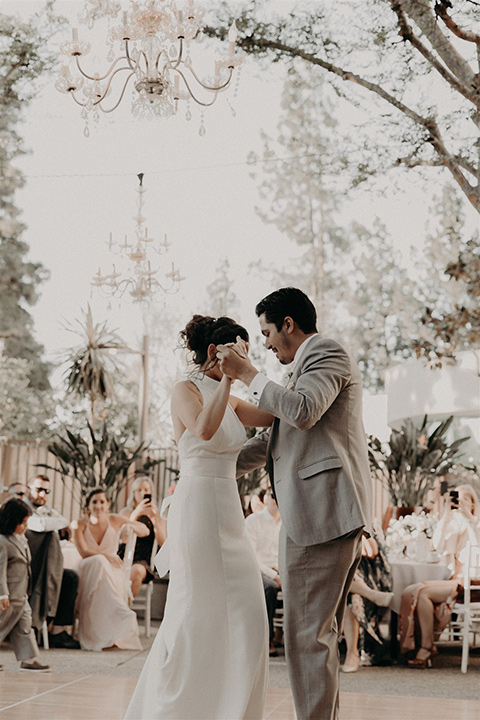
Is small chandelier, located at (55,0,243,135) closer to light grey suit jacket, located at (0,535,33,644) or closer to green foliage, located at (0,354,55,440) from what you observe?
light grey suit jacket, located at (0,535,33,644)

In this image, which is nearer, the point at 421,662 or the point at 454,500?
the point at 421,662

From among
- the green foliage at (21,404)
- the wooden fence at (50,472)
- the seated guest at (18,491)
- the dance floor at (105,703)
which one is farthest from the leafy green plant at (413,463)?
the green foliage at (21,404)

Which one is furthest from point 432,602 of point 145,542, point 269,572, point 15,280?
point 15,280

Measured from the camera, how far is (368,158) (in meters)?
11.2

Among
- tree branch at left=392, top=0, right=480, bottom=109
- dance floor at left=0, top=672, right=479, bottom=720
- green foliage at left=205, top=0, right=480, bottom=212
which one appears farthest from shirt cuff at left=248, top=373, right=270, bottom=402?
green foliage at left=205, top=0, right=480, bottom=212

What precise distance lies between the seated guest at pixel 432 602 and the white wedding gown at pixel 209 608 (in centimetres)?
330

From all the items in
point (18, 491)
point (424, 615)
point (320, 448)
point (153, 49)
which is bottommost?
point (424, 615)

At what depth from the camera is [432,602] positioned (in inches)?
237

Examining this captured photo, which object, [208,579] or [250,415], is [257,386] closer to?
[250,415]

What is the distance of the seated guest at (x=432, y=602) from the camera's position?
19.5ft

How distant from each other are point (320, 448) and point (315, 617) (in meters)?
0.47

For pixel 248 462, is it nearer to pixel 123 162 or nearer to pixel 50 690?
pixel 50 690

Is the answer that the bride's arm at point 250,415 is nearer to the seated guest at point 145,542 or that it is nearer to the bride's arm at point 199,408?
the bride's arm at point 199,408

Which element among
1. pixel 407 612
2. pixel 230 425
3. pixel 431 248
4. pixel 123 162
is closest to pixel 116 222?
pixel 123 162
